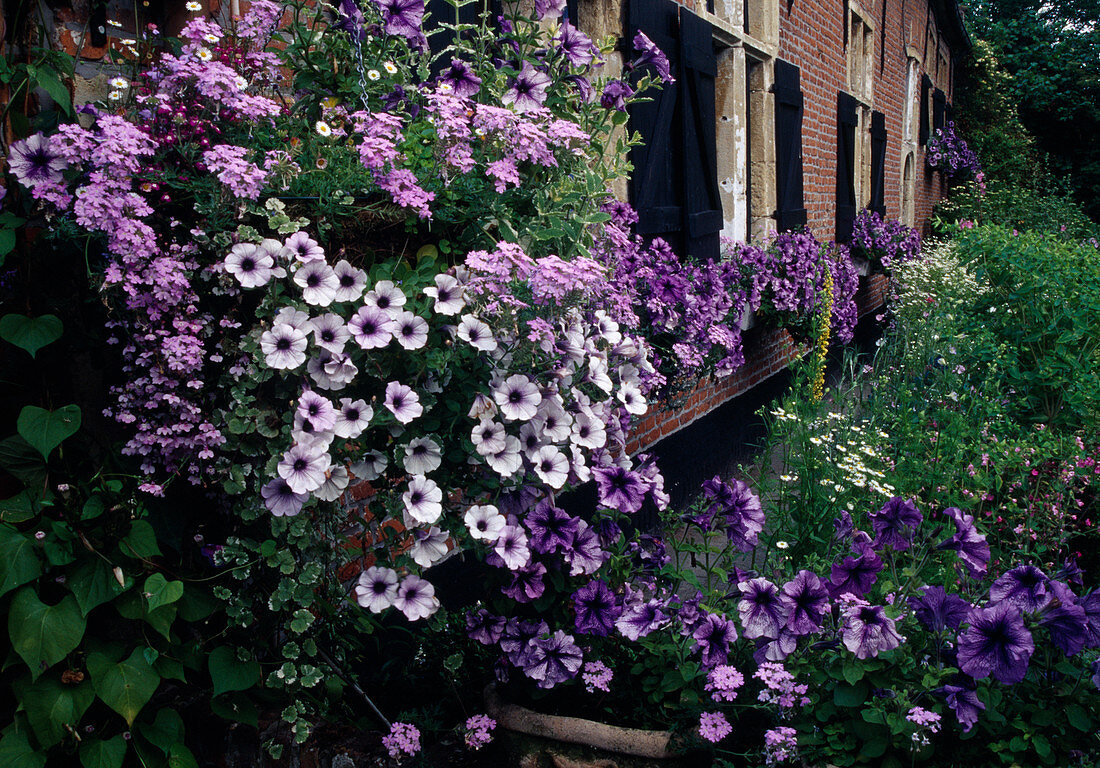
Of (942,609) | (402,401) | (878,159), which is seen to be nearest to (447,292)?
(402,401)

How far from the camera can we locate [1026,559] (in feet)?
9.96

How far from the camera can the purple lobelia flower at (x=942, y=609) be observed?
71.6 inches

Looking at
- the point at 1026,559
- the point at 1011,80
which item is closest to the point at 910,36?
the point at 1011,80

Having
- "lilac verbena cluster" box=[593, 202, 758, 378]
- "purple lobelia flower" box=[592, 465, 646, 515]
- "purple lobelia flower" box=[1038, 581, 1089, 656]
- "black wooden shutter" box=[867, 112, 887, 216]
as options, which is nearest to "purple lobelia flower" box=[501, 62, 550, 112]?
"purple lobelia flower" box=[592, 465, 646, 515]

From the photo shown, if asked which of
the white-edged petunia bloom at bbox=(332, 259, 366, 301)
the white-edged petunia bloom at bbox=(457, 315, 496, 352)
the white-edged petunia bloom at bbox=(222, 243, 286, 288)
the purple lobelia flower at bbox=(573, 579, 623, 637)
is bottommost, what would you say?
the purple lobelia flower at bbox=(573, 579, 623, 637)

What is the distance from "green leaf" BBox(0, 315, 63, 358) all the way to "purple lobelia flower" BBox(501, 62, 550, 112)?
3.98 ft

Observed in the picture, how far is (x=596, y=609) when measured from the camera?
208 centimetres

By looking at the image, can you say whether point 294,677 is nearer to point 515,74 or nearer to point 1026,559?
point 515,74

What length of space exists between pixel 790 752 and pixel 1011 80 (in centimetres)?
2099

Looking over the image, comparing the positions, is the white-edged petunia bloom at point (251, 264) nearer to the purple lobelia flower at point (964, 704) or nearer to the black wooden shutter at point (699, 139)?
the purple lobelia flower at point (964, 704)

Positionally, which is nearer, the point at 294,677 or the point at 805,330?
the point at 294,677

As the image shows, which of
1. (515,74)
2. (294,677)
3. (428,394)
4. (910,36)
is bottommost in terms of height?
(294,677)

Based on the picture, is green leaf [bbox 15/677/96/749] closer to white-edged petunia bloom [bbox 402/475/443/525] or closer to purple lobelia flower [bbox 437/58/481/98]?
white-edged petunia bloom [bbox 402/475/443/525]

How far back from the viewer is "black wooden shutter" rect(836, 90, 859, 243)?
829 cm
